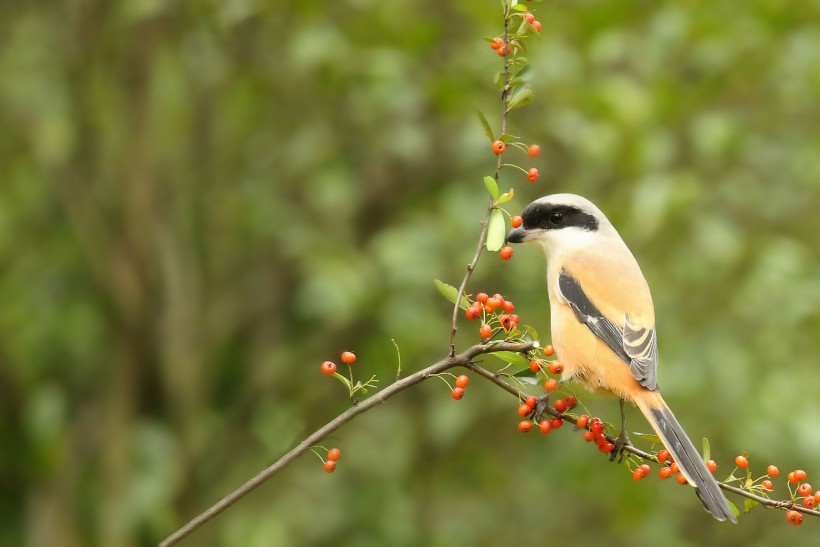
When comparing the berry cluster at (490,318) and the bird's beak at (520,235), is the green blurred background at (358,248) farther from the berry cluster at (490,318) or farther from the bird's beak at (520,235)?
the berry cluster at (490,318)

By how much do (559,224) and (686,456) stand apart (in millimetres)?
1300

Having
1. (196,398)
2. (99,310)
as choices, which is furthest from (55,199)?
(196,398)

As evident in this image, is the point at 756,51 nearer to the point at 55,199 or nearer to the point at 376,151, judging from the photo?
the point at 376,151

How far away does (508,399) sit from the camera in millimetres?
5730

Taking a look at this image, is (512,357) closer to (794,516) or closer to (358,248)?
(794,516)

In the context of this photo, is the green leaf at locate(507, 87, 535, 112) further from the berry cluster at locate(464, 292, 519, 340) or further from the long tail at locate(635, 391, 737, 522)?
the long tail at locate(635, 391, 737, 522)

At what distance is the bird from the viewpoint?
3197mm

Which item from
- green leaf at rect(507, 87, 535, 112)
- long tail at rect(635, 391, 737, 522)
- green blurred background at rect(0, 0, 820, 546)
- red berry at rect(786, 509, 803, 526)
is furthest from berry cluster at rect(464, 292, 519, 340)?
green blurred background at rect(0, 0, 820, 546)

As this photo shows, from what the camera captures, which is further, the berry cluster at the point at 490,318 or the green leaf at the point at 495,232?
the berry cluster at the point at 490,318

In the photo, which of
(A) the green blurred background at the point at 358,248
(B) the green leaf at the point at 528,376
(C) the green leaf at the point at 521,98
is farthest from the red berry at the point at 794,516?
(A) the green blurred background at the point at 358,248

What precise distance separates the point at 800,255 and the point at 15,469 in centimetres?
479

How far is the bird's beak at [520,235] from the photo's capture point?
3.63 m

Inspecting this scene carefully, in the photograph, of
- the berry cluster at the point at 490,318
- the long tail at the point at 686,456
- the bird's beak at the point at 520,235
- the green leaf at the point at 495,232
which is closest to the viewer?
the green leaf at the point at 495,232

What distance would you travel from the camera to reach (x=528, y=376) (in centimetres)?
228
